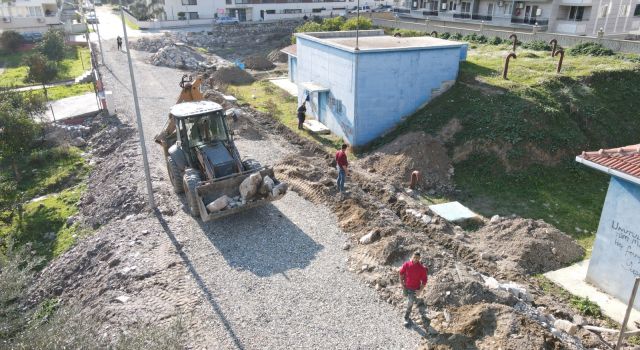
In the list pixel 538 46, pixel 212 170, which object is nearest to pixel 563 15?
pixel 538 46

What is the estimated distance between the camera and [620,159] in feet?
31.8

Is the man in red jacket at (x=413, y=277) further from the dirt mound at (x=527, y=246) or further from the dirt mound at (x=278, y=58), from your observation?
the dirt mound at (x=278, y=58)

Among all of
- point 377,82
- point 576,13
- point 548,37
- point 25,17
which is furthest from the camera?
point 25,17

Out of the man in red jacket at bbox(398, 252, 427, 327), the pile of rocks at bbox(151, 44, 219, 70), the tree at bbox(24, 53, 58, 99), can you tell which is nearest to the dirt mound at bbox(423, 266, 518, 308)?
the man in red jacket at bbox(398, 252, 427, 327)

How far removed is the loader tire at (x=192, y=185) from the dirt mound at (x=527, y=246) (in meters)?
7.70

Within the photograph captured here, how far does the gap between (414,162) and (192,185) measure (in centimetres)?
806

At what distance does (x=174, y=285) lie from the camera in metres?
9.98

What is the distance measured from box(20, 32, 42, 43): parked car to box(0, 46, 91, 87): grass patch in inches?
136

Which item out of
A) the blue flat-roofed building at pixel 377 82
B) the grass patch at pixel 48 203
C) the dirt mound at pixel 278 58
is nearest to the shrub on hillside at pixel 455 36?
the blue flat-roofed building at pixel 377 82

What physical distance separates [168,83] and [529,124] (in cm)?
2273

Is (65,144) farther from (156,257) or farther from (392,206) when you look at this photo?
(392,206)

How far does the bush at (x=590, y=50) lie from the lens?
23.5 m

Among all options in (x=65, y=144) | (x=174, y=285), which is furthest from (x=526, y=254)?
(x=65, y=144)

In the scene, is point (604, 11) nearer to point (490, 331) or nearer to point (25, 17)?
point (490, 331)
